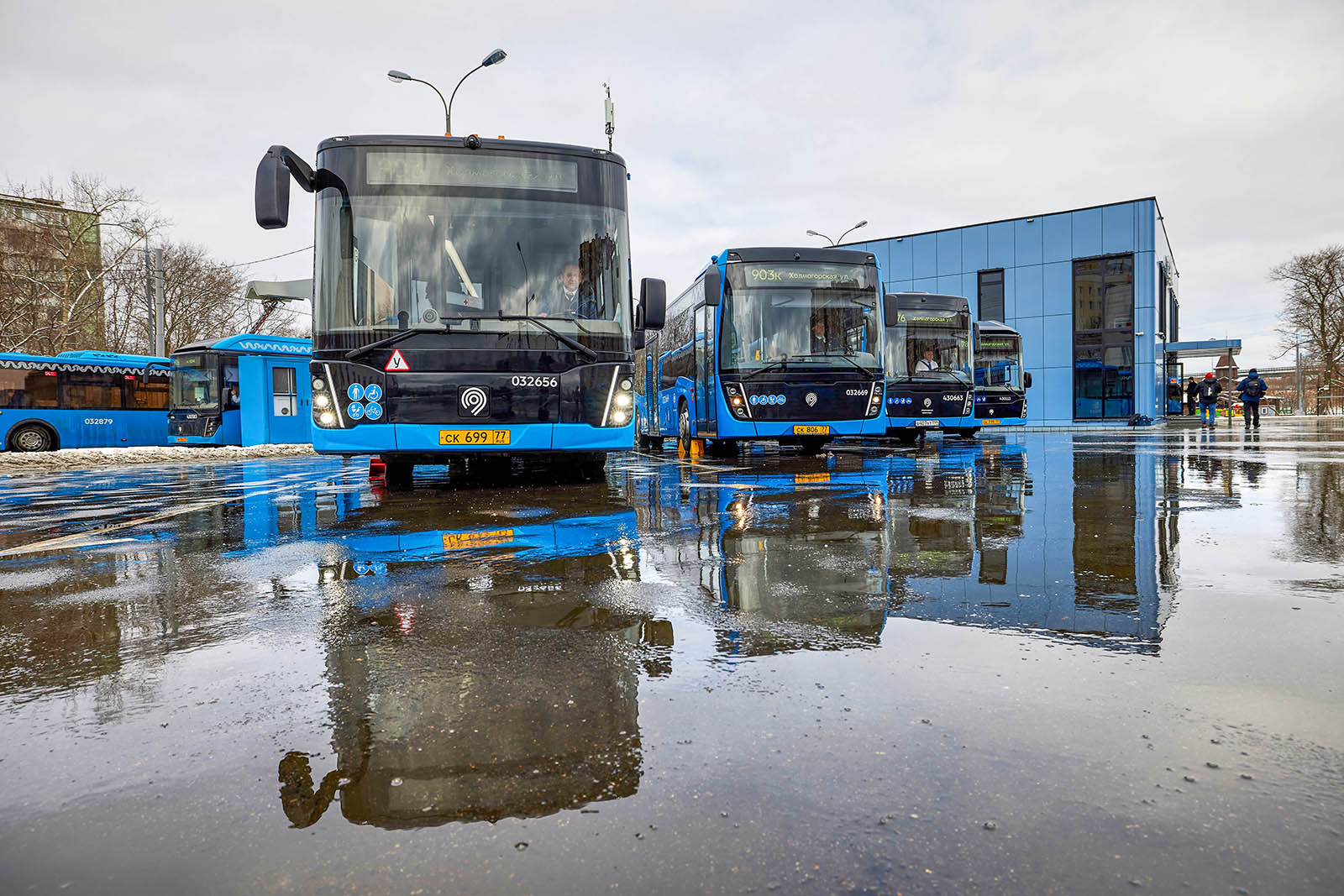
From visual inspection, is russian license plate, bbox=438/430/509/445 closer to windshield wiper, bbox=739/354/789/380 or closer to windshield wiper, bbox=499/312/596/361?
windshield wiper, bbox=499/312/596/361

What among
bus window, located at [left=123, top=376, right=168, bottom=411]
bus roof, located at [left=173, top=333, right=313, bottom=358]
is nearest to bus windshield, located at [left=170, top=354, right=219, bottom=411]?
bus roof, located at [left=173, top=333, right=313, bottom=358]

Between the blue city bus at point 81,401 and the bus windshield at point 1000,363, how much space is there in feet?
83.4

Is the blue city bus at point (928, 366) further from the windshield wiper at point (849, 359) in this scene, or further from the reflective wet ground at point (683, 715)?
the reflective wet ground at point (683, 715)

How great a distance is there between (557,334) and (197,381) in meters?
20.2

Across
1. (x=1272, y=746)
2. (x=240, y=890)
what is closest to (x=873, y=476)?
(x=1272, y=746)

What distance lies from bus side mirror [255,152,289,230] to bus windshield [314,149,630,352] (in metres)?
0.94

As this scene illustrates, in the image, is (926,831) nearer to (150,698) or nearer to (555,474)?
(150,698)

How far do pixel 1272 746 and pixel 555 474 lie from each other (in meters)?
9.52

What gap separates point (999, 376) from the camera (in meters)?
27.2

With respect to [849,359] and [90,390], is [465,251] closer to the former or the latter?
[849,359]

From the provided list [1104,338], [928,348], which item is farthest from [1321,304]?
[928,348]

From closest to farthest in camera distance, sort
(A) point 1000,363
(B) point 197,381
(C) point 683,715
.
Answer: (C) point 683,715 → (B) point 197,381 → (A) point 1000,363

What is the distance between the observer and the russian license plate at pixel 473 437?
8.95 m

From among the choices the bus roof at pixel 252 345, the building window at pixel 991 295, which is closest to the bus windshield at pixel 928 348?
the bus roof at pixel 252 345
